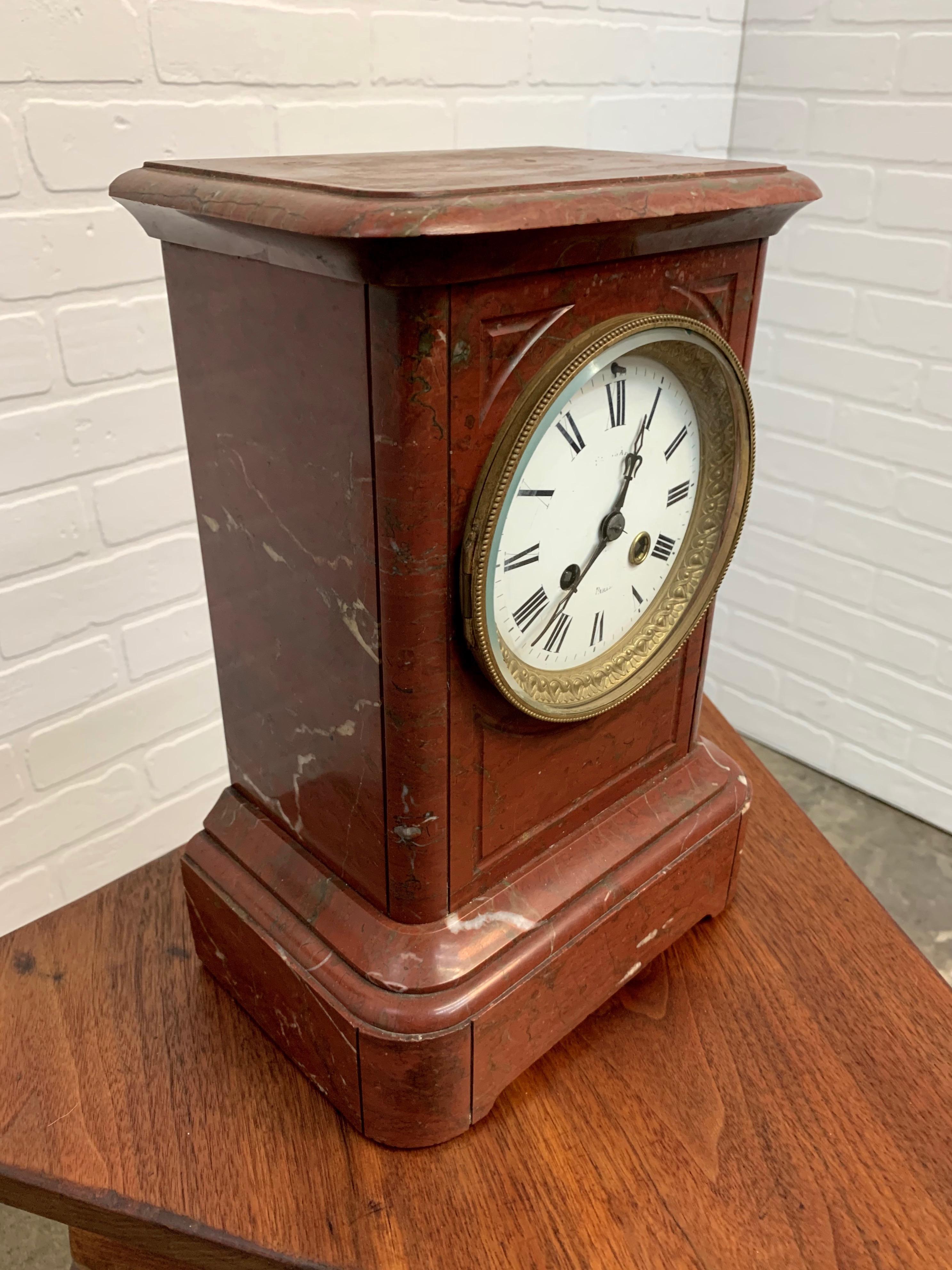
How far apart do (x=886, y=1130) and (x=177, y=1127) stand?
1.89 ft

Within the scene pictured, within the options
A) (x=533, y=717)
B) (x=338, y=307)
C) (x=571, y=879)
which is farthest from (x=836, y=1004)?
(x=338, y=307)

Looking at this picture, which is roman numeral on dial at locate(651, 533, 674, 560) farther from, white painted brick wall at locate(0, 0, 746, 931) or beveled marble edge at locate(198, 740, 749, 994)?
white painted brick wall at locate(0, 0, 746, 931)

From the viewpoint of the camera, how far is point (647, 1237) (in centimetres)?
71

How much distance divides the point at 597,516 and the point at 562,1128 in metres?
0.50

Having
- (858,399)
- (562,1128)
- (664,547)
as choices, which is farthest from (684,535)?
(858,399)

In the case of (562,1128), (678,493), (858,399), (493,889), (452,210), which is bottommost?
(562,1128)

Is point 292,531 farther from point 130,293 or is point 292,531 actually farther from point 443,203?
point 130,293

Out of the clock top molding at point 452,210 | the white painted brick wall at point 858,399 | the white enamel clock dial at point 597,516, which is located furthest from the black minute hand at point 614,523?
the white painted brick wall at point 858,399

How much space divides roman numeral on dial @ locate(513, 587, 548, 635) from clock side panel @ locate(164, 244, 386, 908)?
0.35ft

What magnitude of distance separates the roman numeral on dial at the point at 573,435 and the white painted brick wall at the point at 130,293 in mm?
579

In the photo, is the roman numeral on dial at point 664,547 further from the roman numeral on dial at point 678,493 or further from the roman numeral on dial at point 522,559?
the roman numeral on dial at point 522,559

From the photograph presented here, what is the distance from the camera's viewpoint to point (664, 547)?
0.81 m

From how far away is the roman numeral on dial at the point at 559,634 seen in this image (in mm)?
745

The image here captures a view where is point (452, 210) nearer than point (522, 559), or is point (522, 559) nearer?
point (452, 210)
